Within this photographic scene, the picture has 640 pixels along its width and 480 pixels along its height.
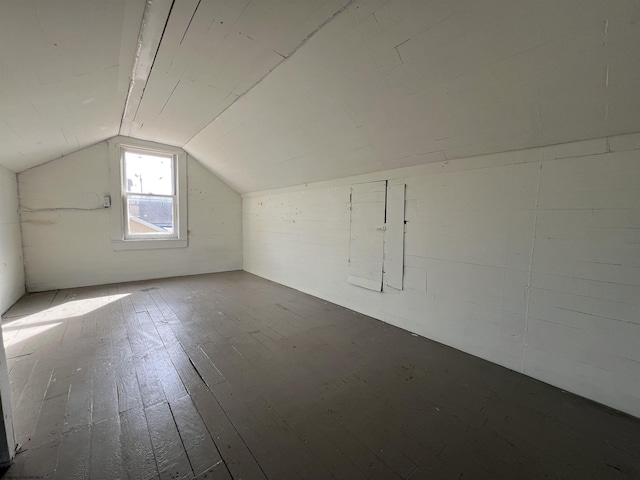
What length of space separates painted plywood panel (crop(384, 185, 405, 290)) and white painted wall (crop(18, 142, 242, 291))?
12.8ft

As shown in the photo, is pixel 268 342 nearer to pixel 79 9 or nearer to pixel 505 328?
pixel 505 328

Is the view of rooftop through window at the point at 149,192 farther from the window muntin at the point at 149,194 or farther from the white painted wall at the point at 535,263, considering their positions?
the white painted wall at the point at 535,263

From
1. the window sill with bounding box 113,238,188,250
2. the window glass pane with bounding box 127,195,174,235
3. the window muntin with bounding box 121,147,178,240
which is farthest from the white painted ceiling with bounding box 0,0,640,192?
the window sill with bounding box 113,238,188,250

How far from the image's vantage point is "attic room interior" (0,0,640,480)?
128cm

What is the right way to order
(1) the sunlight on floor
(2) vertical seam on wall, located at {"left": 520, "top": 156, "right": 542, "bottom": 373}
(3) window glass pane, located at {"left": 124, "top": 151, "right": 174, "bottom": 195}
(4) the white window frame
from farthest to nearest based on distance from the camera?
(3) window glass pane, located at {"left": 124, "top": 151, "right": 174, "bottom": 195}, (4) the white window frame, (1) the sunlight on floor, (2) vertical seam on wall, located at {"left": 520, "top": 156, "right": 542, "bottom": 373}

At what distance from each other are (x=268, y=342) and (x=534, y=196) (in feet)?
7.99

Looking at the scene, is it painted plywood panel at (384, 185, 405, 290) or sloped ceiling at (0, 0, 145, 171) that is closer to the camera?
sloped ceiling at (0, 0, 145, 171)

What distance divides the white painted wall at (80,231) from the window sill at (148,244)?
0.08 meters

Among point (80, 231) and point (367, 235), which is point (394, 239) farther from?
point (80, 231)

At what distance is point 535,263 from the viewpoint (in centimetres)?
191

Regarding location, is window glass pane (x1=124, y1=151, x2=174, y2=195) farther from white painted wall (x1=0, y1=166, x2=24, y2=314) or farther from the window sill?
white painted wall (x1=0, y1=166, x2=24, y2=314)

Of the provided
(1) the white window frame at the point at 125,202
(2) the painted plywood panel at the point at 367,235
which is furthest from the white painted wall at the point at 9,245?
(2) the painted plywood panel at the point at 367,235

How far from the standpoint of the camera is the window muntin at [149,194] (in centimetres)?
446

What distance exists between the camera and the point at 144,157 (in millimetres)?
4645
